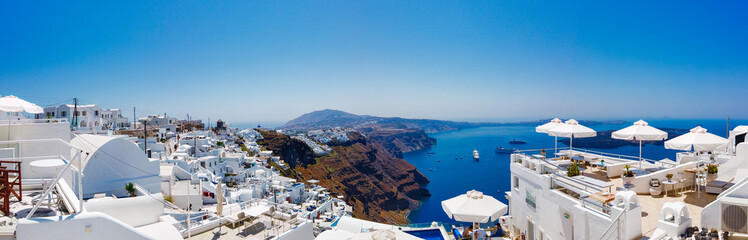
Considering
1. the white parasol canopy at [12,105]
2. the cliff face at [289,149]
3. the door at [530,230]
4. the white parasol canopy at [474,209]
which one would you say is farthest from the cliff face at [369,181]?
the white parasol canopy at [12,105]

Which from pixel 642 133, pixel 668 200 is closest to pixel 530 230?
pixel 668 200

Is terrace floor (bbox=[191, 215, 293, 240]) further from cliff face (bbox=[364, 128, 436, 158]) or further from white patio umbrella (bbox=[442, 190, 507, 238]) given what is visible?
cliff face (bbox=[364, 128, 436, 158])

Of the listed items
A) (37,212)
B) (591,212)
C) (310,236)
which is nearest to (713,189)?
(591,212)

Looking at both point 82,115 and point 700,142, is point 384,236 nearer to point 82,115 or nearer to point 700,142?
point 700,142

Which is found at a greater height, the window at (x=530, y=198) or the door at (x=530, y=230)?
the window at (x=530, y=198)

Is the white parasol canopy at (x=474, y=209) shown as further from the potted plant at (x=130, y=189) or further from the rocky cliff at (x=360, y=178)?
the rocky cliff at (x=360, y=178)

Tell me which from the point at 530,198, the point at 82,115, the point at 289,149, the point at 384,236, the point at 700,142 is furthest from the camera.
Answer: the point at 289,149

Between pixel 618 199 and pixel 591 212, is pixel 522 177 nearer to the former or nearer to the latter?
pixel 591 212

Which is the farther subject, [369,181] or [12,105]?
[369,181]
